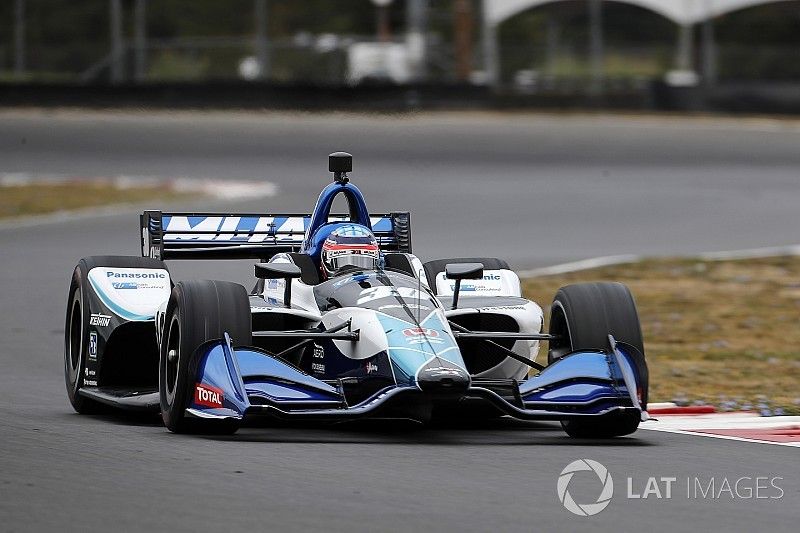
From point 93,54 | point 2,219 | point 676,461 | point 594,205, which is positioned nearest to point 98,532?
point 676,461

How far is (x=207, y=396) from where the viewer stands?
8250 millimetres

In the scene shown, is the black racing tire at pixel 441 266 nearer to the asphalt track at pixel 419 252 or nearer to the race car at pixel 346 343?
the race car at pixel 346 343

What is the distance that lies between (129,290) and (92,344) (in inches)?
15.4

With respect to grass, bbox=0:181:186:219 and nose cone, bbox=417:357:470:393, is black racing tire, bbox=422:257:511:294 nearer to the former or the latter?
nose cone, bbox=417:357:470:393

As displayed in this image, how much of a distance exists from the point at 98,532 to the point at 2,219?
16727 millimetres

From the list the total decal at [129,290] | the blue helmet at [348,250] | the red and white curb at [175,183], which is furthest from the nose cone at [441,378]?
the red and white curb at [175,183]

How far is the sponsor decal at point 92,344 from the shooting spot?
392 inches

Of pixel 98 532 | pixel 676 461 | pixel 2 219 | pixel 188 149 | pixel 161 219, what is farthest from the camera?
pixel 188 149

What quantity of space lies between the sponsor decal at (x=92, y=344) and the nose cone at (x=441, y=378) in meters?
2.67

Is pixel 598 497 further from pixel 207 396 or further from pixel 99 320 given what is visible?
pixel 99 320

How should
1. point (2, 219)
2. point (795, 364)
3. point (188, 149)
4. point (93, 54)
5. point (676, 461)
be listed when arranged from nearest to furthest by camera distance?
1. point (676, 461)
2. point (795, 364)
3. point (2, 219)
4. point (188, 149)
5. point (93, 54)

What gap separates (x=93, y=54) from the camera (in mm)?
36938

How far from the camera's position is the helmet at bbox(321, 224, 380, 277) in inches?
371

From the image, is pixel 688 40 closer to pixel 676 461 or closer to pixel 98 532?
pixel 676 461
